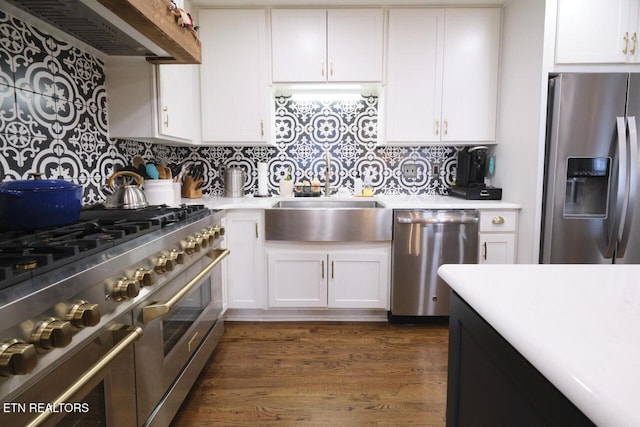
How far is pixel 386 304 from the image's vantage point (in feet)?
8.43

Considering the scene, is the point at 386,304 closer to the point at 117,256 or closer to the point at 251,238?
the point at 251,238

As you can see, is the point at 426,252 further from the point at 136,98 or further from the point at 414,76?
the point at 136,98

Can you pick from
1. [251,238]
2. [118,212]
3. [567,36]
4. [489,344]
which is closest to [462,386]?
[489,344]

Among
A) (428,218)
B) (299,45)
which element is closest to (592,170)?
(428,218)

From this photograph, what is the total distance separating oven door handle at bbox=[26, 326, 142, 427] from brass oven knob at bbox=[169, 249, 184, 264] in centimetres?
30

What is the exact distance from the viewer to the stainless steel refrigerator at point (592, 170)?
6.96 feet

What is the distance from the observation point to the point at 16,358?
2.17 feet

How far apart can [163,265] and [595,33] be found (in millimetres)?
2803

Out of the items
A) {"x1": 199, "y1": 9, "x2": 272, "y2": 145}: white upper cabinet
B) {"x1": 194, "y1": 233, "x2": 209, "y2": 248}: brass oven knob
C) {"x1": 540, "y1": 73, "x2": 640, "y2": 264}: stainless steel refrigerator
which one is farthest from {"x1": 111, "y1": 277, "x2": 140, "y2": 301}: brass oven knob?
{"x1": 540, "y1": 73, "x2": 640, "y2": 264}: stainless steel refrigerator

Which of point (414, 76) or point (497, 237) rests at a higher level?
point (414, 76)

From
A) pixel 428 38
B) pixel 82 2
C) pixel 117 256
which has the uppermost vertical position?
pixel 428 38

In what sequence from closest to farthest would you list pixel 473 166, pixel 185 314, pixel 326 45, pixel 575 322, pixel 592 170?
pixel 575 322 → pixel 185 314 → pixel 592 170 → pixel 326 45 → pixel 473 166

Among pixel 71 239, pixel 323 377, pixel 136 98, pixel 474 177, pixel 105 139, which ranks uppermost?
pixel 136 98

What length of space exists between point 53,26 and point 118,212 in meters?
0.91
